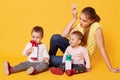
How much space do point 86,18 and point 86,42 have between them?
20 centimetres

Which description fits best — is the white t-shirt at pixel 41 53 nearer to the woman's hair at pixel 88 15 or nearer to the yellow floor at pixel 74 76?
the yellow floor at pixel 74 76

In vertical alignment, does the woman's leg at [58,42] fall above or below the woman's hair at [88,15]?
below

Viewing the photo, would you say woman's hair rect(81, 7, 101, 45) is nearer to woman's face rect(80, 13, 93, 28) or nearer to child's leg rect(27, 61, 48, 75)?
woman's face rect(80, 13, 93, 28)

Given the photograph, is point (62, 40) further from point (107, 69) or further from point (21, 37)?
point (21, 37)

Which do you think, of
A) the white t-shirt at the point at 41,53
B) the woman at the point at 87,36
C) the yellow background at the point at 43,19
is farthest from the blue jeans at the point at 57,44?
the yellow background at the point at 43,19

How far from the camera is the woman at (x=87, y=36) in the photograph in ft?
8.87

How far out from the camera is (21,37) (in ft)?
11.0

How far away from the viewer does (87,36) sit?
2775 millimetres

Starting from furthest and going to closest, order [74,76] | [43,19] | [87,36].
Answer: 1. [43,19]
2. [87,36]
3. [74,76]

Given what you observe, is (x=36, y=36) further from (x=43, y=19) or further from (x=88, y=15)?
(x=43, y=19)

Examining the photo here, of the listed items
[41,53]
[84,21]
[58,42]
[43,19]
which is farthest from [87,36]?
[43,19]

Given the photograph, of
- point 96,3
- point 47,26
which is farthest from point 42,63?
point 96,3

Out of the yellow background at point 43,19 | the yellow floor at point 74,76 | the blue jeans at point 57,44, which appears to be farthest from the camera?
the yellow background at point 43,19

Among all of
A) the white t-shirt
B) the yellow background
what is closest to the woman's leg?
the white t-shirt
